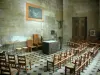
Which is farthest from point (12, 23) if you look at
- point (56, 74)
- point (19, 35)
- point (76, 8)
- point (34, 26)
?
point (76, 8)

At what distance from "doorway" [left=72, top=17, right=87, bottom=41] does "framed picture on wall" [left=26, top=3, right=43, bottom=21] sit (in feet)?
16.3

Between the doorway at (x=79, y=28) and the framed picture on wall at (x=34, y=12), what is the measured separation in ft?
16.3

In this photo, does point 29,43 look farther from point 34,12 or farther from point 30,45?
point 34,12

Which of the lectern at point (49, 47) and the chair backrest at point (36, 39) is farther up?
the chair backrest at point (36, 39)

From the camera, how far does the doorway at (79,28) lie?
14.8m

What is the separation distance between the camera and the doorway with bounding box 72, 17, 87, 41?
1475 cm

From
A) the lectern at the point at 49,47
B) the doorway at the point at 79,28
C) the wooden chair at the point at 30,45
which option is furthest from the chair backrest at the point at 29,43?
the doorway at the point at 79,28

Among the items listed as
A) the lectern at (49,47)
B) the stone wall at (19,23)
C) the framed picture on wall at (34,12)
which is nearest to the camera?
the stone wall at (19,23)

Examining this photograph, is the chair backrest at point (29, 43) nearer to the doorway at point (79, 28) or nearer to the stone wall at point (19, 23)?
the stone wall at point (19, 23)

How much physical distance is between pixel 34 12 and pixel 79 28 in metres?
6.34

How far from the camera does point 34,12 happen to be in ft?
36.8

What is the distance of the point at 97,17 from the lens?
557 inches

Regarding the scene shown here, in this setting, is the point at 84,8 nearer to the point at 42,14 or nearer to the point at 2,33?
the point at 42,14

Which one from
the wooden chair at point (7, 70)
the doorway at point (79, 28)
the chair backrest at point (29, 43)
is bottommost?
the wooden chair at point (7, 70)
